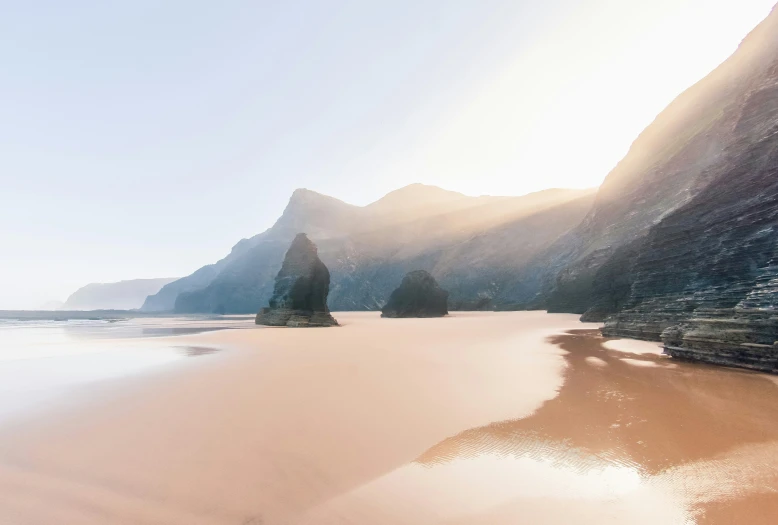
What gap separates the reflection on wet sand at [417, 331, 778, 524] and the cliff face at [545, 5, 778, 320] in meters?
15.0

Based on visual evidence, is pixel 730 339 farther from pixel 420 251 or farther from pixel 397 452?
pixel 420 251

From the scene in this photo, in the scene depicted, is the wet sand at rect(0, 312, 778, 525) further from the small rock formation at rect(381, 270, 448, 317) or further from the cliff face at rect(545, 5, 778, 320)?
the small rock formation at rect(381, 270, 448, 317)

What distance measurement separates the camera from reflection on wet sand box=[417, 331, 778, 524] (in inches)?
168

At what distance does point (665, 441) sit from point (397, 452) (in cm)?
444

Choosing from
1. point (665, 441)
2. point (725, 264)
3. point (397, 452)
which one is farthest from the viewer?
point (725, 264)

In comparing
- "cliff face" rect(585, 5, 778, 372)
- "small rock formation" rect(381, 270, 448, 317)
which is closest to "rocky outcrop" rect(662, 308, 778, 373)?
"cliff face" rect(585, 5, 778, 372)

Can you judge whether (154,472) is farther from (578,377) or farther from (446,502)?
(578,377)

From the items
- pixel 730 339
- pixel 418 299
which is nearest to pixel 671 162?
pixel 730 339

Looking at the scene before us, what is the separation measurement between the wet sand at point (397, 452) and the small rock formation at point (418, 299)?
50836 mm

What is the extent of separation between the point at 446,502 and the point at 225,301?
14085cm

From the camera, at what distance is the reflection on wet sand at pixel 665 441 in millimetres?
4277

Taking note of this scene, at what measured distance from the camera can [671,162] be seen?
36.1 metres

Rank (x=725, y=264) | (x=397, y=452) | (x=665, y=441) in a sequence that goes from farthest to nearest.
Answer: (x=725, y=264) → (x=665, y=441) → (x=397, y=452)

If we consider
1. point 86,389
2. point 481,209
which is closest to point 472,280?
point 481,209
